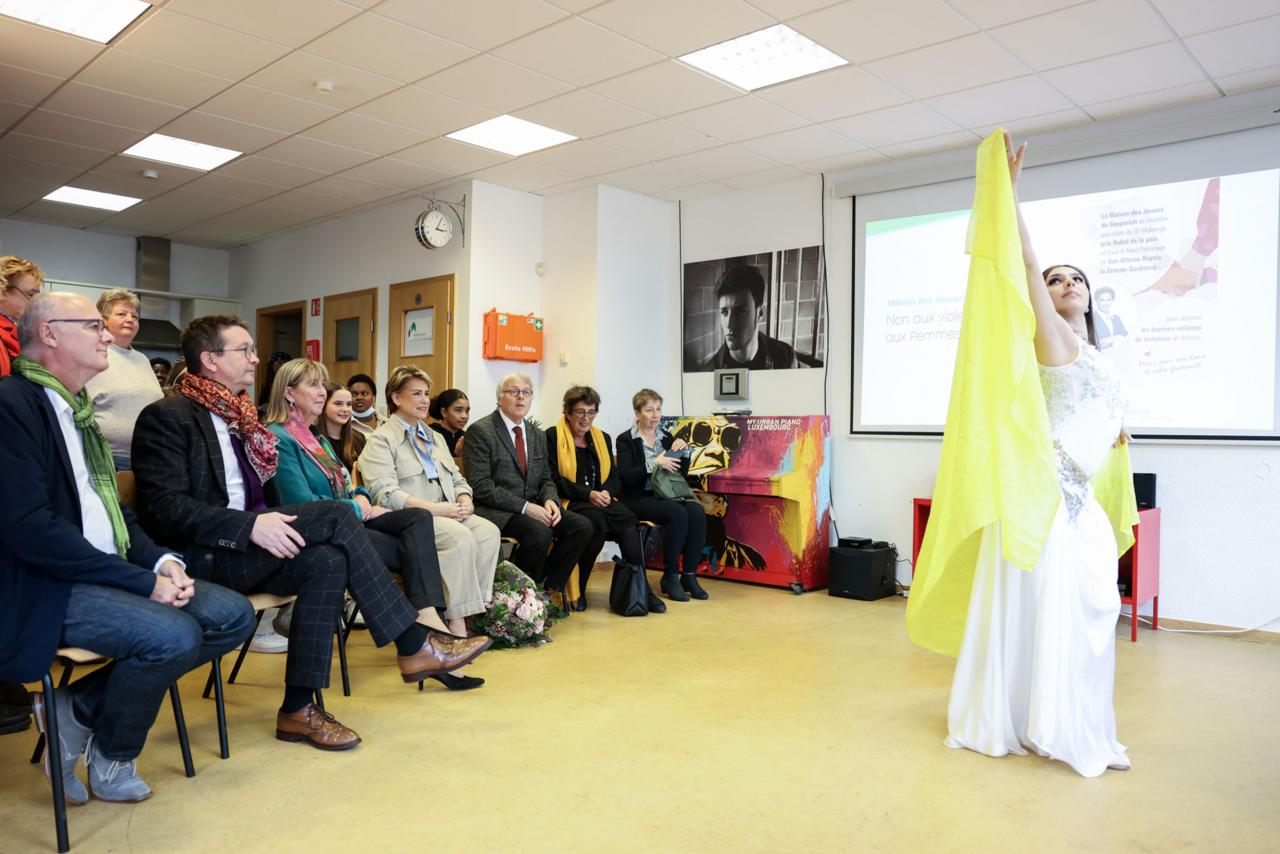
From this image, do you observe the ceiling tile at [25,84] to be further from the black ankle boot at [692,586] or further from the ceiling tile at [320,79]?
the black ankle boot at [692,586]

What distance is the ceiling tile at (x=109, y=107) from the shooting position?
16.2 ft

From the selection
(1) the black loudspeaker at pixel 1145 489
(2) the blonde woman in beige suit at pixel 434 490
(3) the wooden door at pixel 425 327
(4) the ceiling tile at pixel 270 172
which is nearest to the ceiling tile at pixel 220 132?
(4) the ceiling tile at pixel 270 172

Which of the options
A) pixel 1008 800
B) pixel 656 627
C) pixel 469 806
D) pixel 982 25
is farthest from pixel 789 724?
pixel 982 25

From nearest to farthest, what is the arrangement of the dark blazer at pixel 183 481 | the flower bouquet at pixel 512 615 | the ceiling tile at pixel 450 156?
Answer: the dark blazer at pixel 183 481 → the flower bouquet at pixel 512 615 → the ceiling tile at pixel 450 156

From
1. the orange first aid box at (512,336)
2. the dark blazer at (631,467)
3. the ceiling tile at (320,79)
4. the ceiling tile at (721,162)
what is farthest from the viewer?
the orange first aid box at (512,336)

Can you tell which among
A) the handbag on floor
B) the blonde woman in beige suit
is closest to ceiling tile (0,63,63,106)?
the blonde woman in beige suit

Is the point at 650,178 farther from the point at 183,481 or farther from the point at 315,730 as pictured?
the point at 315,730

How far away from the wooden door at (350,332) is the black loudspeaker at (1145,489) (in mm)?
5511

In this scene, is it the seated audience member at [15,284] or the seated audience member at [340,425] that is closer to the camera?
the seated audience member at [15,284]

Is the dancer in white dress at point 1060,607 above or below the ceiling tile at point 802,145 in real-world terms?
below

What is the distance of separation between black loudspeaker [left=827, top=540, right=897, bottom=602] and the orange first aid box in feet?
8.67

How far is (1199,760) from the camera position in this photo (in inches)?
113

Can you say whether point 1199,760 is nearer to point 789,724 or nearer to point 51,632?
point 789,724

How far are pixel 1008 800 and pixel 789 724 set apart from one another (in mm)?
816
